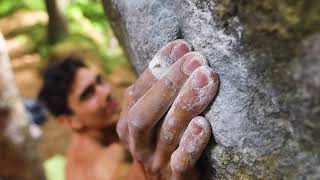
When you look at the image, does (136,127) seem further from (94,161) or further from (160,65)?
(94,161)

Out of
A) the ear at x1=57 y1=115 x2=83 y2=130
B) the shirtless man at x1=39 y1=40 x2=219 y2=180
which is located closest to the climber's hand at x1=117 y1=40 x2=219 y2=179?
the shirtless man at x1=39 y1=40 x2=219 y2=180

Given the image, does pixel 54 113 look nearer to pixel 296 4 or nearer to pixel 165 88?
pixel 165 88

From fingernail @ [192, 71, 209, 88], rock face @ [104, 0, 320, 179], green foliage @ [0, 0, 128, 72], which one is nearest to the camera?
rock face @ [104, 0, 320, 179]

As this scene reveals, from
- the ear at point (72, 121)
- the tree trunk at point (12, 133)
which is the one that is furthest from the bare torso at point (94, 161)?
the tree trunk at point (12, 133)

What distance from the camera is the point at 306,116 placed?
802mm

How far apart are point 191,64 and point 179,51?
8 cm

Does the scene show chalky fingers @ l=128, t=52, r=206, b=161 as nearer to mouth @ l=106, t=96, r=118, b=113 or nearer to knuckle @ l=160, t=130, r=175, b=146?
A: knuckle @ l=160, t=130, r=175, b=146

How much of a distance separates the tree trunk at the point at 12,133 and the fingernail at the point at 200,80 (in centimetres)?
243

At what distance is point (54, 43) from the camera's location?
283 inches

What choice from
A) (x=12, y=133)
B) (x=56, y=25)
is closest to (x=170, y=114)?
(x=12, y=133)

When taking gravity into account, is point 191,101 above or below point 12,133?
above

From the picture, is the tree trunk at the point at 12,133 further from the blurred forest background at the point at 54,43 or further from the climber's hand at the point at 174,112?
the blurred forest background at the point at 54,43

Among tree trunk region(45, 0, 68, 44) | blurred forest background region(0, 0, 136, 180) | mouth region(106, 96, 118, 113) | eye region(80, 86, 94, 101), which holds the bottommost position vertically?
blurred forest background region(0, 0, 136, 180)

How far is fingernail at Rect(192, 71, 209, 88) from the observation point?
3.28ft
